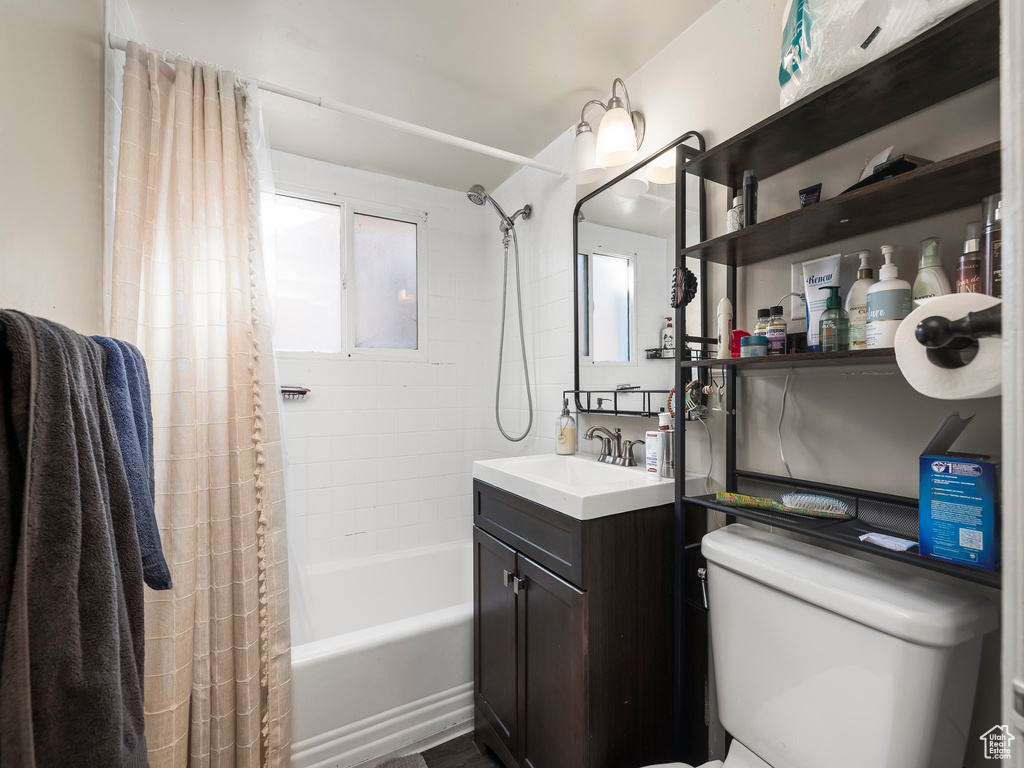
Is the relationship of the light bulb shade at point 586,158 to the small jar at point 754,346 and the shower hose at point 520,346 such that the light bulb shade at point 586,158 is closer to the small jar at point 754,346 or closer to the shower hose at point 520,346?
the shower hose at point 520,346

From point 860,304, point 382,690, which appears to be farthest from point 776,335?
point 382,690

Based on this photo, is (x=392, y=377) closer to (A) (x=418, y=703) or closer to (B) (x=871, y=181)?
(A) (x=418, y=703)

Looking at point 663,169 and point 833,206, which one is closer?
point 833,206

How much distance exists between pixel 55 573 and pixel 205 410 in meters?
0.84

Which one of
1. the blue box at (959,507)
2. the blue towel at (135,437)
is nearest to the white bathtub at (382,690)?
the blue towel at (135,437)

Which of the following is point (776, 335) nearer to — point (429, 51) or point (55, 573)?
point (55, 573)

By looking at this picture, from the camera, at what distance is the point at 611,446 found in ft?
5.56

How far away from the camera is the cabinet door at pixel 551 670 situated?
1137 mm

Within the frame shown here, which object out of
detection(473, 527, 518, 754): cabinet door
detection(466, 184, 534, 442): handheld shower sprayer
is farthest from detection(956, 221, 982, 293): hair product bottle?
detection(466, 184, 534, 442): handheld shower sprayer

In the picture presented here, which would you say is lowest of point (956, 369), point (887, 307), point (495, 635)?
point (495, 635)

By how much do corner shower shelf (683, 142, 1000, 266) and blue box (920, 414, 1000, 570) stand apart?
0.42 meters

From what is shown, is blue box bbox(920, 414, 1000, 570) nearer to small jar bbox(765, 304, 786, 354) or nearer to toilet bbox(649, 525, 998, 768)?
toilet bbox(649, 525, 998, 768)

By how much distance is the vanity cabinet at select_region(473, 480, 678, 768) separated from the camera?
1138mm

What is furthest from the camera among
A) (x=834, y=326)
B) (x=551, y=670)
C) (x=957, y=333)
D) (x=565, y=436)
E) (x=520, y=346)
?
(x=520, y=346)
